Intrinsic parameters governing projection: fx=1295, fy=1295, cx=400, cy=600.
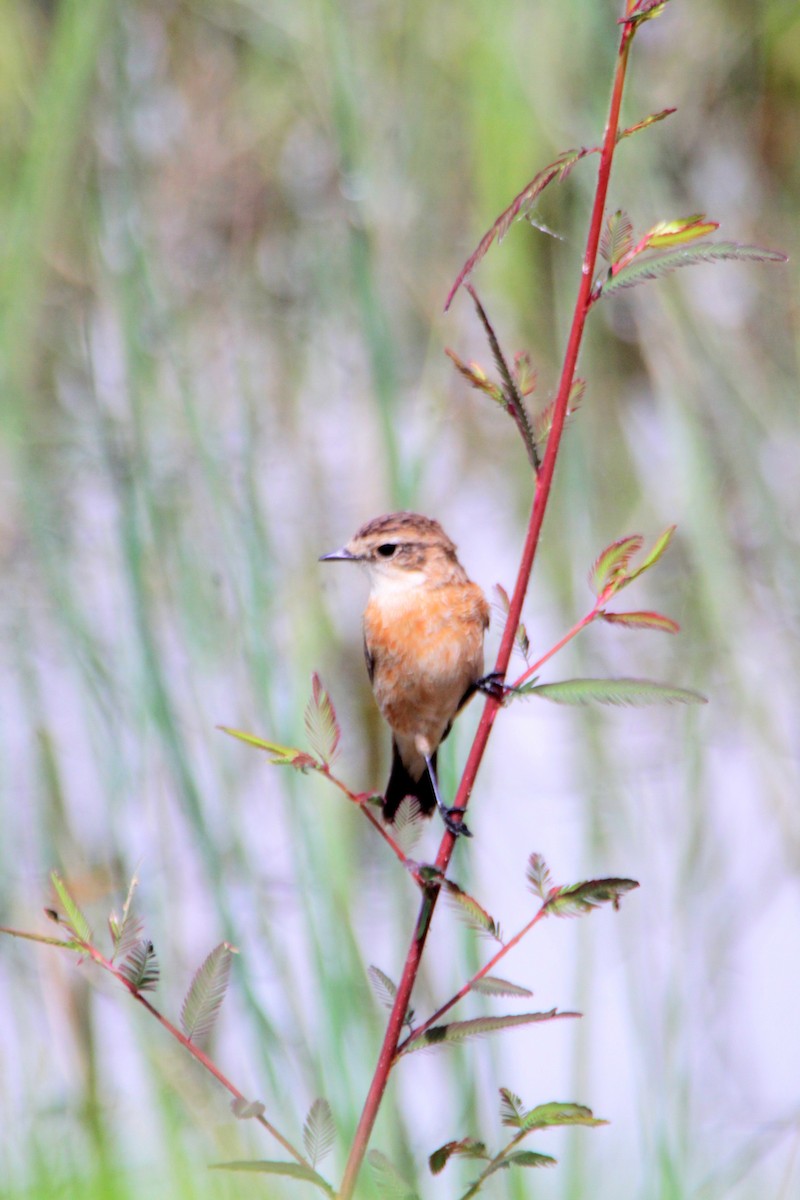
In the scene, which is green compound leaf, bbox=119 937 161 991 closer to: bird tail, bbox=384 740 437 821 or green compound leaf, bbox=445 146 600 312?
green compound leaf, bbox=445 146 600 312

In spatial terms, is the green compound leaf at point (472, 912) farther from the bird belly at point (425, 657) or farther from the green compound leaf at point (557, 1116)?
the bird belly at point (425, 657)

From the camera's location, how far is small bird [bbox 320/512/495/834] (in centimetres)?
204

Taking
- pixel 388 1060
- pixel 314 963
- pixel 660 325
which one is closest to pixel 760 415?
pixel 660 325

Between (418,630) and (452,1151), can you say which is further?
(418,630)

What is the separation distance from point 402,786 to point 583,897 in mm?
1470

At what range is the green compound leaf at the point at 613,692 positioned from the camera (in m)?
0.88

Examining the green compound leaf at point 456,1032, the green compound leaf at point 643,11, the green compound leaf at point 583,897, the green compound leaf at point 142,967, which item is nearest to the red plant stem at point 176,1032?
the green compound leaf at point 142,967

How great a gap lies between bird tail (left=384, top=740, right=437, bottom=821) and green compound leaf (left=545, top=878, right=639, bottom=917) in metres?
1.18

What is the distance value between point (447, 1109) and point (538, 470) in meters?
0.97

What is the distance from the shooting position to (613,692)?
891 mm

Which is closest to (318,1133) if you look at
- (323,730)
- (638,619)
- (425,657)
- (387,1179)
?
(387,1179)

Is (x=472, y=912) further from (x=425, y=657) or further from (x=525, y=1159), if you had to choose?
(x=425, y=657)

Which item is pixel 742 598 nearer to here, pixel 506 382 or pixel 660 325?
pixel 660 325

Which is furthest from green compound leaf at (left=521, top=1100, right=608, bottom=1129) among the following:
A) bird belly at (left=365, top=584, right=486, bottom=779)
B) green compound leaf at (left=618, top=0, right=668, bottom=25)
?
bird belly at (left=365, top=584, right=486, bottom=779)
